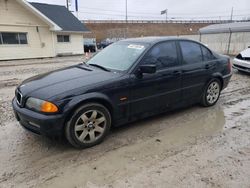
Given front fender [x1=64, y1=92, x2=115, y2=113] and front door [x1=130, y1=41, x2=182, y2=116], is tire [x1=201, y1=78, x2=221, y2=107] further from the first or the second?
front fender [x1=64, y1=92, x2=115, y2=113]

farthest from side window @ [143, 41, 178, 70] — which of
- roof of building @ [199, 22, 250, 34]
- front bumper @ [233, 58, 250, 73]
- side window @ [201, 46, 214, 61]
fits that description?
roof of building @ [199, 22, 250, 34]

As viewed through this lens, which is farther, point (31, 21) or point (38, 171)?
point (31, 21)

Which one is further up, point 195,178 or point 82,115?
point 82,115

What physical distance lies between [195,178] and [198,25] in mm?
63154

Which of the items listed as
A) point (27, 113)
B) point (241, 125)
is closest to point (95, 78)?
point (27, 113)

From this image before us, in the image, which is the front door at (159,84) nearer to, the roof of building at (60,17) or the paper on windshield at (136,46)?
the paper on windshield at (136,46)

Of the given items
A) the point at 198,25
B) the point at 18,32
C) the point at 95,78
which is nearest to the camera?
the point at 95,78

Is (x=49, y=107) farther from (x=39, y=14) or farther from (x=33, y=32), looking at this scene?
(x=33, y=32)

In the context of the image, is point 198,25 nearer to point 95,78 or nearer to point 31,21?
point 31,21

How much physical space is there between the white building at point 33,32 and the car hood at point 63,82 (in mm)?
15051

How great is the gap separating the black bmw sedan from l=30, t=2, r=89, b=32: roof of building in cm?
1725

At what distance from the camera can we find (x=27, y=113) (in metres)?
3.14

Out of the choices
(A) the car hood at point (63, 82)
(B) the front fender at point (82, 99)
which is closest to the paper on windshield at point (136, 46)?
(A) the car hood at point (63, 82)

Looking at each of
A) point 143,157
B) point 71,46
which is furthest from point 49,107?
point 71,46
